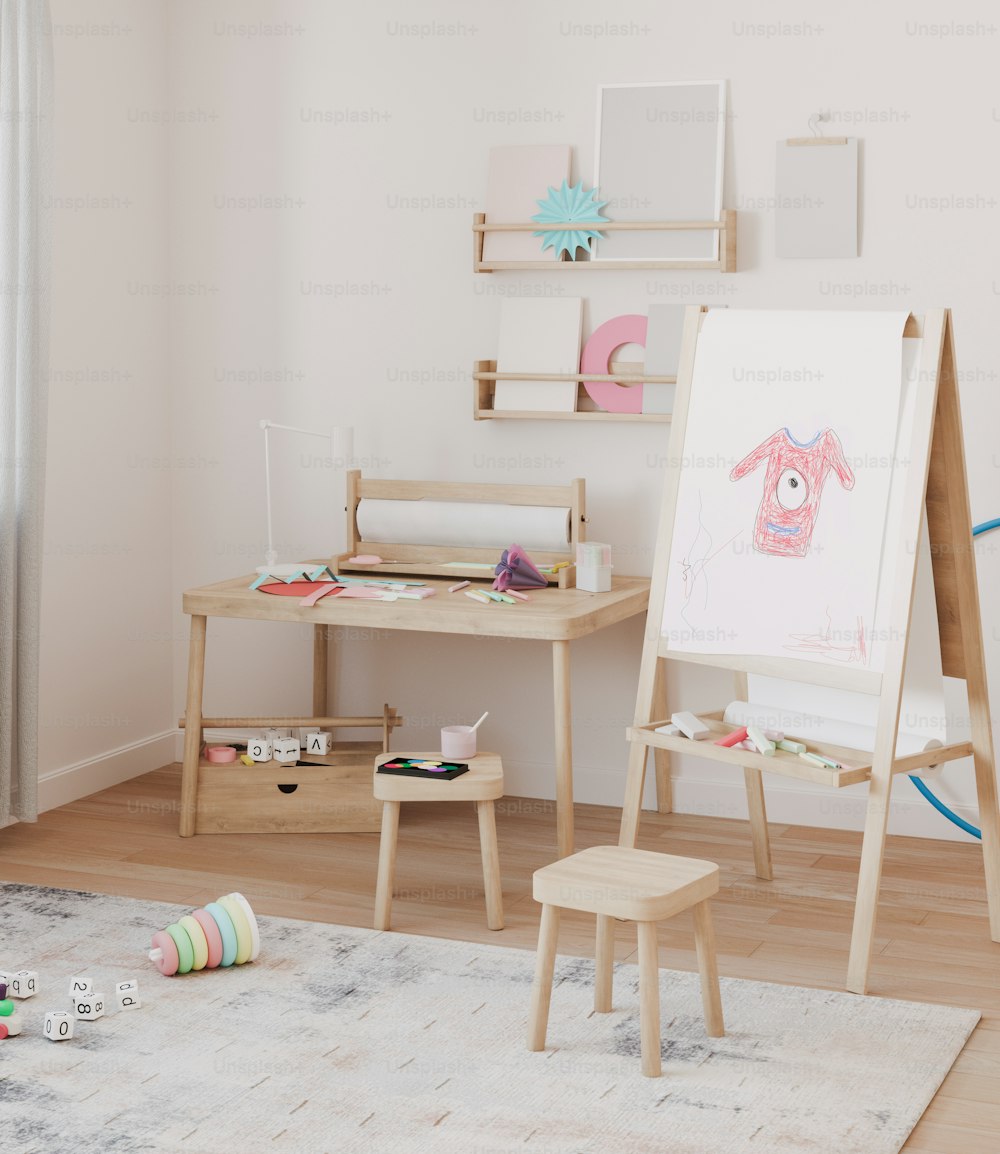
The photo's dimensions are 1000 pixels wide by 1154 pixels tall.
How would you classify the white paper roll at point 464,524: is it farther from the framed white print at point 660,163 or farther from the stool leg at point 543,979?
the stool leg at point 543,979

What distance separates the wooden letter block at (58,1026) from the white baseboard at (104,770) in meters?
1.53

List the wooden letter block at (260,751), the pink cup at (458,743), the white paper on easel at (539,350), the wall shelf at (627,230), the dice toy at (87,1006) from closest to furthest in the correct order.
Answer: the dice toy at (87,1006)
the pink cup at (458,743)
the wall shelf at (627,230)
the wooden letter block at (260,751)
the white paper on easel at (539,350)

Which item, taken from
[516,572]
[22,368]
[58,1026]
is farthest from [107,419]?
[58,1026]

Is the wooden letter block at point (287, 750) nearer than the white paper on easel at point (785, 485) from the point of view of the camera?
No

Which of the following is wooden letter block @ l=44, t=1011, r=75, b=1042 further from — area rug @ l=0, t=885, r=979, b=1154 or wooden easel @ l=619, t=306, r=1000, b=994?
wooden easel @ l=619, t=306, r=1000, b=994

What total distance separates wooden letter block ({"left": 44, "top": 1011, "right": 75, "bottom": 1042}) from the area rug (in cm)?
2

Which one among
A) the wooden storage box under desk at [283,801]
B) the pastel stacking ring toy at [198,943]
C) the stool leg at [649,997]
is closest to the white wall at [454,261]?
the wooden storage box under desk at [283,801]

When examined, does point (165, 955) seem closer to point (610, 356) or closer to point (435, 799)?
point (435, 799)

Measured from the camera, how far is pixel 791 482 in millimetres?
2971

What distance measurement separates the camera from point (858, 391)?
2875 millimetres

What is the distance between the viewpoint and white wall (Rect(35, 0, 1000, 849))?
3.71 meters

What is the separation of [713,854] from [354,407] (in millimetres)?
1665

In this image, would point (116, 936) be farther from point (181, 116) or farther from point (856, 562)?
point (181, 116)

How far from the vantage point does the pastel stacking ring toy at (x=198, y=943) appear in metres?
2.86
